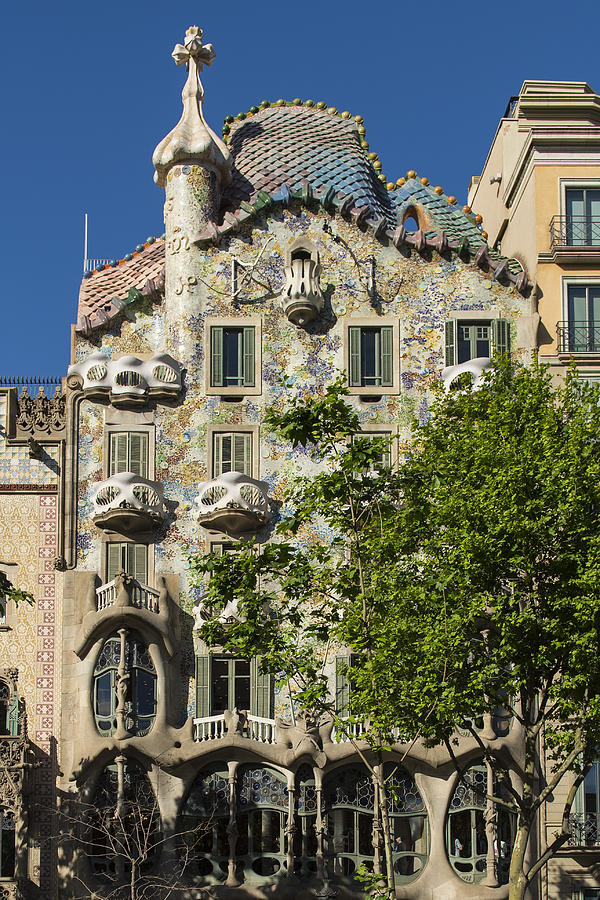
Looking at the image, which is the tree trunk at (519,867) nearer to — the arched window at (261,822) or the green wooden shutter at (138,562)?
the arched window at (261,822)

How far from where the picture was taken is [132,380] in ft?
133

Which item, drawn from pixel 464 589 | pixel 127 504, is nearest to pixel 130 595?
pixel 127 504

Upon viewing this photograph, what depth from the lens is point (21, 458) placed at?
1604 inches

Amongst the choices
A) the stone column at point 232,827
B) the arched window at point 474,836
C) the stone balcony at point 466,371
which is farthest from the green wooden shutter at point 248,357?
the arched window at point 474,836

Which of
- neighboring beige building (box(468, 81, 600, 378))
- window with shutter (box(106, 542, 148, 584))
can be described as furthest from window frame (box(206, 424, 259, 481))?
neighboring beige building (box(468, 81, 600, 378))

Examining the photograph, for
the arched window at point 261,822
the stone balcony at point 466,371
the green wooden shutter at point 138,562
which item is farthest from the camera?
the stone balcony at point 466,371

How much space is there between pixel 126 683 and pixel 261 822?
14.0 feet

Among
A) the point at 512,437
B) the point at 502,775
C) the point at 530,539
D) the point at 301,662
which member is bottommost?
the point at 502,775

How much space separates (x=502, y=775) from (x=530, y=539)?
4.35 m

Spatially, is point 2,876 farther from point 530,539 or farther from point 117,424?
point 530,539

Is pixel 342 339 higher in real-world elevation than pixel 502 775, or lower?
higher

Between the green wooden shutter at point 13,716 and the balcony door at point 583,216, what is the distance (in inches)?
672

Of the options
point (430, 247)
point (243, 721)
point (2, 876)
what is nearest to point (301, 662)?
point (243, 721)

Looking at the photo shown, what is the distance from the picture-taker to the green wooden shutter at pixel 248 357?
1614 inches
